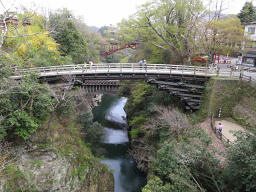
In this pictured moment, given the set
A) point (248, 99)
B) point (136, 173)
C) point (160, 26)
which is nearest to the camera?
point (248, 99)

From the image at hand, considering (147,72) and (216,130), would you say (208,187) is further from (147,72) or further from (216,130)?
(147,72)

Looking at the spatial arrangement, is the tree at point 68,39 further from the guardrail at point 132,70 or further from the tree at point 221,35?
the tree at point 221,35

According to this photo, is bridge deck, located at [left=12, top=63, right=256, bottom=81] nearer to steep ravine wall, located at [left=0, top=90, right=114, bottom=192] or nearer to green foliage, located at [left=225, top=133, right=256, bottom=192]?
steep ravine wall, located at [left=0, top=90, right=114, bottom=192]

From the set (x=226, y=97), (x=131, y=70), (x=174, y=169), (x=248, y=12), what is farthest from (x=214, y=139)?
(x=248, y=12)

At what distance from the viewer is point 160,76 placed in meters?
17.2

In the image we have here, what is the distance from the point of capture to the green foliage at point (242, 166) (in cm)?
754

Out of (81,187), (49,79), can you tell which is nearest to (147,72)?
(49,79)

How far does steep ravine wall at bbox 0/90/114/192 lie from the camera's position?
12.0 meters

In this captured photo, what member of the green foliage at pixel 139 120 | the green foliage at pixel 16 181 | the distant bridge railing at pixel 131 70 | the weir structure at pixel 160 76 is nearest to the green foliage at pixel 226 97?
the weir structure at pixel 160 76

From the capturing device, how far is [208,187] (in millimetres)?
9641

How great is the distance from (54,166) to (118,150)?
10.3 metres

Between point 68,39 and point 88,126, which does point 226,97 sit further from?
point 68,39

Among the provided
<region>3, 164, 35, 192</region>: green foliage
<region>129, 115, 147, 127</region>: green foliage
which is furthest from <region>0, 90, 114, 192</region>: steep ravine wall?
<region>129, 115, 147, 127</region>: green foliage

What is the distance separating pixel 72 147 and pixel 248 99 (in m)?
17.1
